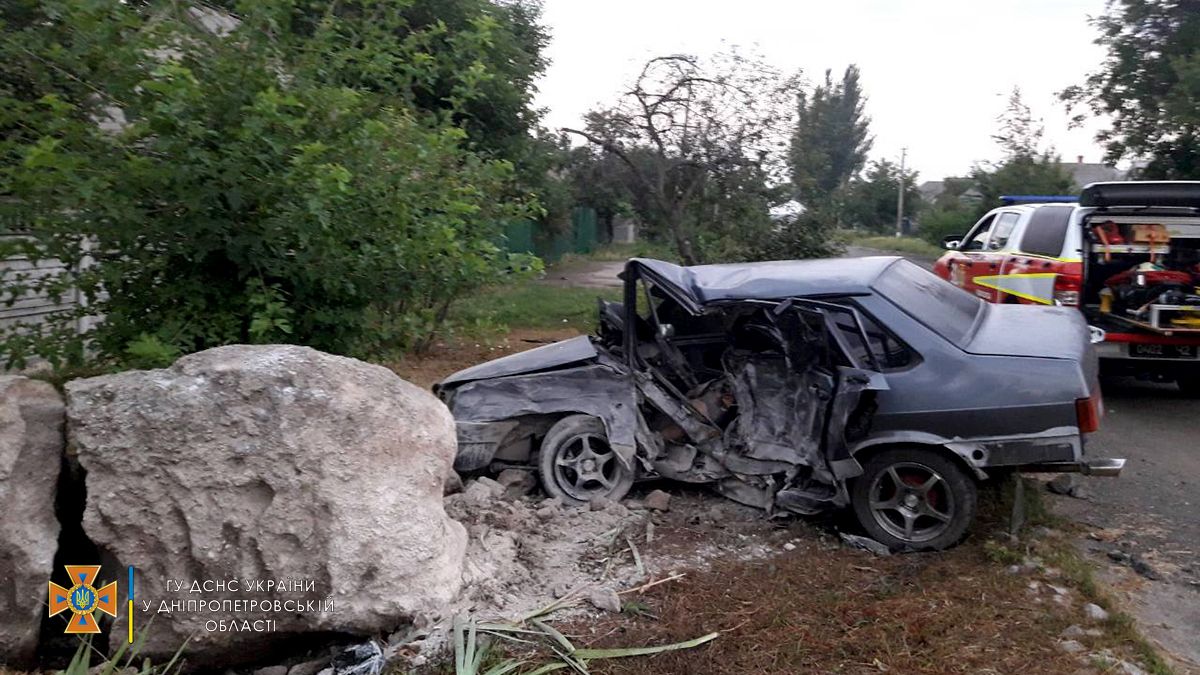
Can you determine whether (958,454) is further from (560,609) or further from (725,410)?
(560,609)

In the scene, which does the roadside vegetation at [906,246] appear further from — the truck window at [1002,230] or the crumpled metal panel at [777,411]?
the crumpled metal panel at [777,411]

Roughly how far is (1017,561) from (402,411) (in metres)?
3.17

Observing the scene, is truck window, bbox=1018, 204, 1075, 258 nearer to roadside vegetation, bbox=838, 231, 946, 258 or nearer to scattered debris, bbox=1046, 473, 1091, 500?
scattered debris, bbox=1046, 473, 1091, 500

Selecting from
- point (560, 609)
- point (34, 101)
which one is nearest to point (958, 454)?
point (560, 609)

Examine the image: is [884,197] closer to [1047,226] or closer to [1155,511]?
[1047,226]

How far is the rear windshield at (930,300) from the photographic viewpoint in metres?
5.70

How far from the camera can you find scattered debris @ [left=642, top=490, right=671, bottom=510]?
5938mm

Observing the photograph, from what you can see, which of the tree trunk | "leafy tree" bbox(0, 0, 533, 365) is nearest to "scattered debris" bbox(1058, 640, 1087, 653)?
"leafy tree" bbox(0, 0, 533, 365)

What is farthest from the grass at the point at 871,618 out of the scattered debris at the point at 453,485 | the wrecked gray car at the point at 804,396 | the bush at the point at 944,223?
the bush at the point at 944,223

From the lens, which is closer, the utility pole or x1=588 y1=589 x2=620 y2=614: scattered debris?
x1=588 y1=589 x2=620 y2=614: scattered debris

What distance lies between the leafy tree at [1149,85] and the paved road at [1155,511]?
33.3 feet

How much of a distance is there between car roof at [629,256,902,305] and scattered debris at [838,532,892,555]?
1.35m

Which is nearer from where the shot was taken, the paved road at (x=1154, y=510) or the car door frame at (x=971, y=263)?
the paved road at (x=1154, y=510)

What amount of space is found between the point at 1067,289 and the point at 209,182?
7.07 meters
